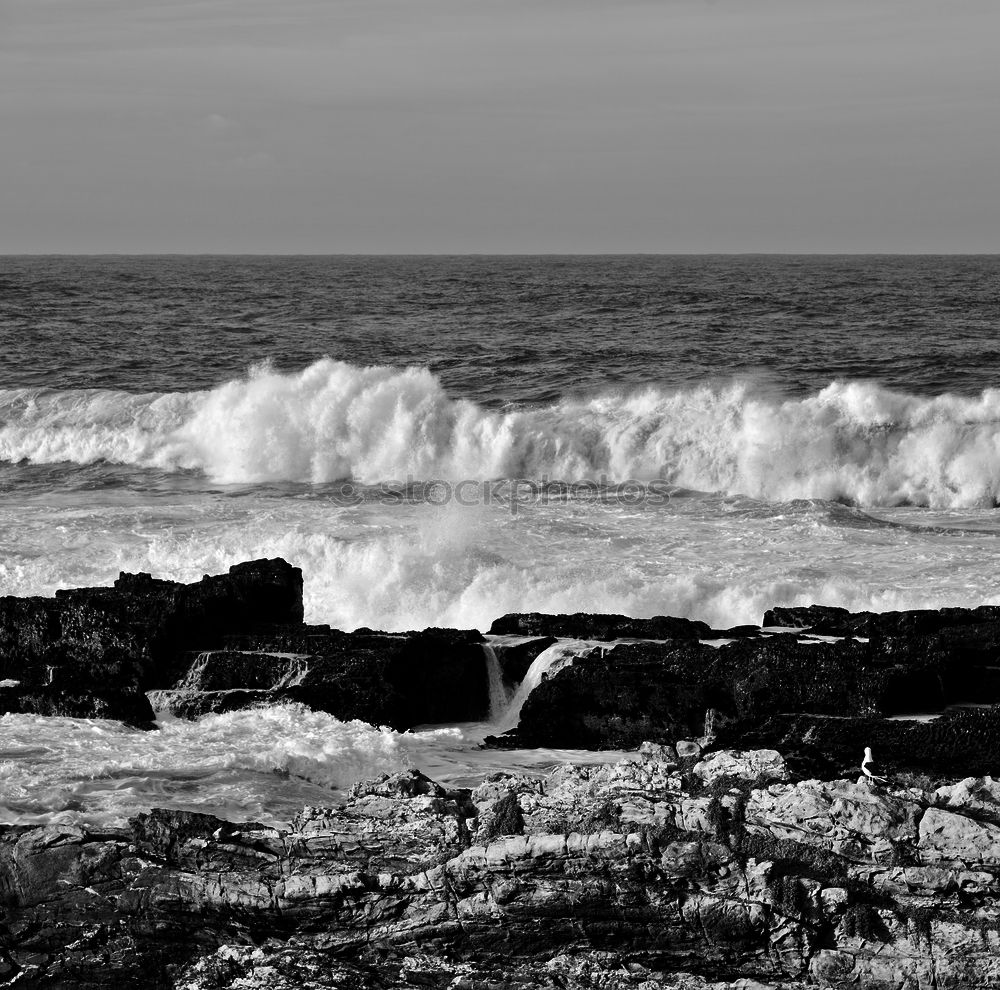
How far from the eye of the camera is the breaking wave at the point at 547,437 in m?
23.4

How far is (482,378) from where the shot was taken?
101 feet

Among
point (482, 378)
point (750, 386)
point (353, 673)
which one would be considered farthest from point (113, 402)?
point (353, 673)

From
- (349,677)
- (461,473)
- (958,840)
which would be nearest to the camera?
(958,840)

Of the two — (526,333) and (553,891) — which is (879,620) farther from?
(526,333)

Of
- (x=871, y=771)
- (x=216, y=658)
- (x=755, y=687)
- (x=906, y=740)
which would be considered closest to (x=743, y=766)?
(x=871, y=771)

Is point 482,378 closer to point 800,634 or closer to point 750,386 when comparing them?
point 750,386

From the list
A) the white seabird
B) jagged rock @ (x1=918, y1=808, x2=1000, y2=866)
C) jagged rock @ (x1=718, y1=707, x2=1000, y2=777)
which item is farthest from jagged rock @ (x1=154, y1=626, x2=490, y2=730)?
jagged rock @ (x1=918, y1=808, x2=1000, y2=866)

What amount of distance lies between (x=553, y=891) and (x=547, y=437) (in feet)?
63.8

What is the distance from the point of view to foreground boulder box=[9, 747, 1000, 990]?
600cm

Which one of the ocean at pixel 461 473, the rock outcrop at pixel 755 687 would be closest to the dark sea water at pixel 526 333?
the ocean at pixel 461 473

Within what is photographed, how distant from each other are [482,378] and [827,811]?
24.9 metres

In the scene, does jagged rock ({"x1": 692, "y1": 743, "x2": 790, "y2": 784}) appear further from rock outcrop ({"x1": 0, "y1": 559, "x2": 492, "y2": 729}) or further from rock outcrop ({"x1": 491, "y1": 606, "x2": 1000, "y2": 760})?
rock outcrop ({"x1": 0, "y1": 559, "x2": 492, "y2": 729})

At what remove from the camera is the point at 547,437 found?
1003 inches

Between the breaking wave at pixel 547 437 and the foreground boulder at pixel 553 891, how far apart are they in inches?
650
